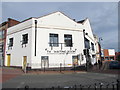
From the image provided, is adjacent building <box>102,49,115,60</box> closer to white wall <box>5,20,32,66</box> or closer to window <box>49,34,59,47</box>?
window <box>49,34,59,47</box>

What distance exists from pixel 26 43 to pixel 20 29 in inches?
132

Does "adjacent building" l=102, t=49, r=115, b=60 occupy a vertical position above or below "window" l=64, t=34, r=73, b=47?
below

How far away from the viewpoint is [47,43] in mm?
22062

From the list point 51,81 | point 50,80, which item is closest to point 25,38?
point 50,80

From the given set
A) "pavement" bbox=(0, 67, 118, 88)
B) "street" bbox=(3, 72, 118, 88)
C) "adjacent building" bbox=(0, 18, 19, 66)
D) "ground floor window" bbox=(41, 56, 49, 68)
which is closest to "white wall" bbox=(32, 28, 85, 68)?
"ground floor window" bbox=(41, 56, 49, 68)

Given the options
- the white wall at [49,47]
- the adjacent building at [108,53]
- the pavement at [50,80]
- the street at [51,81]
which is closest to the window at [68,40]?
the white wall at [49,47]

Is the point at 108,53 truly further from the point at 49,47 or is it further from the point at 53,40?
the point at 49,47

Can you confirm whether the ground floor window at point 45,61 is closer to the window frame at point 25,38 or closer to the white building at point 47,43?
the white building at point 47,43

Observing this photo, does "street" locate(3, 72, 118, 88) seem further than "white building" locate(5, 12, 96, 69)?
No

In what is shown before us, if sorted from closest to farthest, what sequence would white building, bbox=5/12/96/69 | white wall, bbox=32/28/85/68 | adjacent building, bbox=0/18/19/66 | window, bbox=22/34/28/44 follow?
white wall, bbox=32/28/85/68
white building, bbox=5/12/96/69
window, bbox=22/34/28/44
adjacent building, bbox=0/18/19/66

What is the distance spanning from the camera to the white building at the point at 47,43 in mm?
21312

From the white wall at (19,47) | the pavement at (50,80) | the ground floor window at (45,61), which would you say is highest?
the white wall at (19,47)

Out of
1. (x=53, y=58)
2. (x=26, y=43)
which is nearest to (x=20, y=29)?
(x=26, y=43)

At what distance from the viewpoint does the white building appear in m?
21.3
